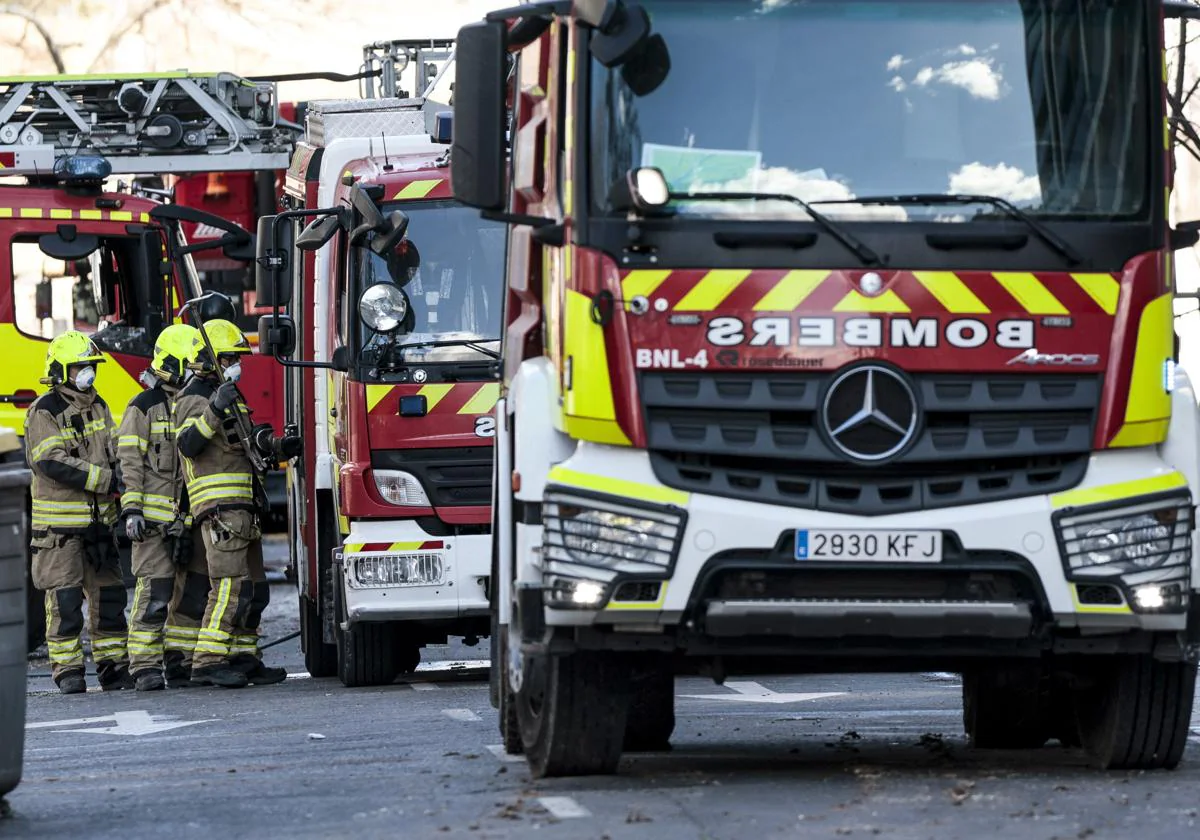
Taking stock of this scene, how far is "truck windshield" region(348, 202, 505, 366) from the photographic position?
1229 centimetres

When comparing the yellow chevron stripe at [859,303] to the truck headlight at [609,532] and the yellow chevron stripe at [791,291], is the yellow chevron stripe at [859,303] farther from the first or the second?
the truck headlight at [609,532]

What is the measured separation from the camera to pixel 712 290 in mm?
7395

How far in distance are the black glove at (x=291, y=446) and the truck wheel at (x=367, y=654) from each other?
1.27m

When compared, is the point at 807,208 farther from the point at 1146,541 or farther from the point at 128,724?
the point at 128,724

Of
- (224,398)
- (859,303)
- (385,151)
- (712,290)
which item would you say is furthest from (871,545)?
(224,398)

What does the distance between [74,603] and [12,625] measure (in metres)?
6.01

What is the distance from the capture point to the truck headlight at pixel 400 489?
1229 cm

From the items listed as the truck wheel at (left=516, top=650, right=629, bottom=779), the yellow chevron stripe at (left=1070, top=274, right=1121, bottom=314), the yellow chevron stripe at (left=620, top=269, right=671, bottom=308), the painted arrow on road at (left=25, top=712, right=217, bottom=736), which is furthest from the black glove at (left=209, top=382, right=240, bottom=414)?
the yellow chevron stripe at (left=1070, top=274, right=1121, bottom=314)

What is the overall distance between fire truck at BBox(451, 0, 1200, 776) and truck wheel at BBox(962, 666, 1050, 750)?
1.61 meters

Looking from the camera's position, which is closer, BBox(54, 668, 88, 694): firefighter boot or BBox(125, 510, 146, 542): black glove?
BBox(125, 510, 146, 542): black glove

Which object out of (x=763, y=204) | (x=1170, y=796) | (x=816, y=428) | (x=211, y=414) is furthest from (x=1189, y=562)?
(x=211, y=414)

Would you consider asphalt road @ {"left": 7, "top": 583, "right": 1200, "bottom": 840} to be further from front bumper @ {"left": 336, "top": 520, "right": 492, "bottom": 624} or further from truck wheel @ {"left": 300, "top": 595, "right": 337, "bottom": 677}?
truck wheel @ {"left": 300, "top": 595, "right": 337, "bottom": 677}

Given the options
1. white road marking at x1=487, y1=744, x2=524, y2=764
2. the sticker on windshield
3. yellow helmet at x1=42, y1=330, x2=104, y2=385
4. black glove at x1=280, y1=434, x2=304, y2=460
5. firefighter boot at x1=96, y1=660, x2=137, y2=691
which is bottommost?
firefighter boot at x1=96, y1=660, x2=137, y2=691

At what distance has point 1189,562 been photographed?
7426 millimetres
